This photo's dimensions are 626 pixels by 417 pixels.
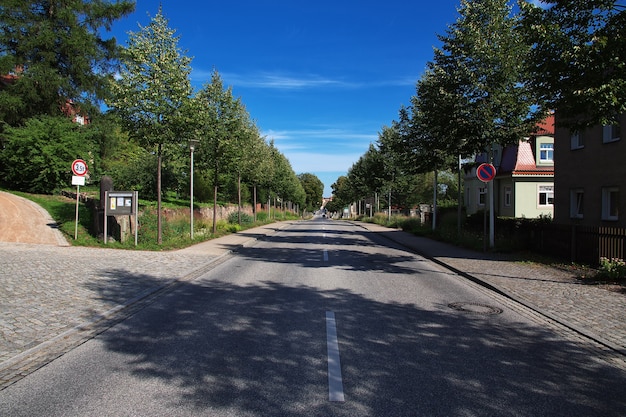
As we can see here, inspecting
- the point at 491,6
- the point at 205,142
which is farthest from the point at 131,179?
the point at 491,6

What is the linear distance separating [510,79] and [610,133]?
16.1ft

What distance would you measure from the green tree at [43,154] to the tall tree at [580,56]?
2282 centimetres

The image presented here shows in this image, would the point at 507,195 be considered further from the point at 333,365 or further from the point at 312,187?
the point at 312,187

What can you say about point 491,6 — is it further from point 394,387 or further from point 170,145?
point 394,387

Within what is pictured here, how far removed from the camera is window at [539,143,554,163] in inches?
1257

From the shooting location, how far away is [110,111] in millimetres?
15844

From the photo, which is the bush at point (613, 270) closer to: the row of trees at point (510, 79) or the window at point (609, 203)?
the row of trees at point (510, 79)

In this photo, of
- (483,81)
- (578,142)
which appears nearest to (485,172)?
(483,81)

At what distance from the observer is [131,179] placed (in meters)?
29.3

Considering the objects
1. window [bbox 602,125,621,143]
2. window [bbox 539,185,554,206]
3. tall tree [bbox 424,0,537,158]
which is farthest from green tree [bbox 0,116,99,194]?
window [bbox 539,185,554,206]

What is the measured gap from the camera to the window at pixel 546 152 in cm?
3194

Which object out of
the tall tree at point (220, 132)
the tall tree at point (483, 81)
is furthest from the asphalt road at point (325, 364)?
the tall tree at point (220, 132)

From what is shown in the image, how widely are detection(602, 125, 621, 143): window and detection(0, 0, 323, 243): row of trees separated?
14.9m

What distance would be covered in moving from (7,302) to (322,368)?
18.4ft
